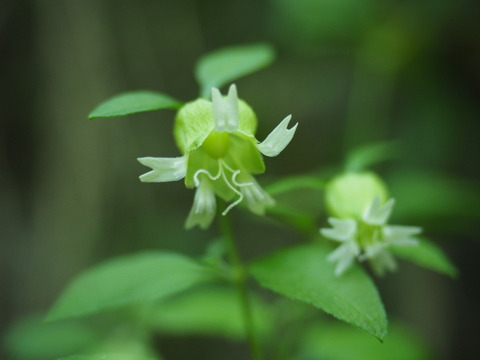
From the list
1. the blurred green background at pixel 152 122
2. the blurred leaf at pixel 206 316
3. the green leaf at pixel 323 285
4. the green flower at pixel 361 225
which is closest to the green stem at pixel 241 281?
the green leaf at pixel 323 285

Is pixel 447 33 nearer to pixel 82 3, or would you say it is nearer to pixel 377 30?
pixel 377 30

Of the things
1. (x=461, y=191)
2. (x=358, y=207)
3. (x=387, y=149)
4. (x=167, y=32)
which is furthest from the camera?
(x=167, y=32)

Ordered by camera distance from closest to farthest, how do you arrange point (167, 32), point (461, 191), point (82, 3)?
point (461, 191) → point (82, 3) → point (167, 32)

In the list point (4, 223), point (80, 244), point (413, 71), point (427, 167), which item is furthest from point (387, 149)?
point (4, 223)

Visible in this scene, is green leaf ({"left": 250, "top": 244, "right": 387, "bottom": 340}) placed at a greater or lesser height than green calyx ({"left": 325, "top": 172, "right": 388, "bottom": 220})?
lesser

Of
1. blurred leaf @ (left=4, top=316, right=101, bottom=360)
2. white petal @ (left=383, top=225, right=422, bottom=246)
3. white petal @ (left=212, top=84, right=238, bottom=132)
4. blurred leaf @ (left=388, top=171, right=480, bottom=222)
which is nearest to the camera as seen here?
white petal @ (left=212, top=84, right=238, bottom=132)

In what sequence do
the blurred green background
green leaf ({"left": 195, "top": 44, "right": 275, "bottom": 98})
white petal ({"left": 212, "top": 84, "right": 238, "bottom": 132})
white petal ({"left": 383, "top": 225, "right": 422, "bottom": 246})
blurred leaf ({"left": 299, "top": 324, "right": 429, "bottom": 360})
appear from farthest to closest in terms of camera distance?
the blurred green background, blurred leaf ({"left": 299, "top": 324, "right": 429, "bottom": 360}), green leaf ({"left": 195, "top": 44, "right": 275, "bottom": 98}), white petal ({"left": 383, "top": 225, "right": 422, "bottom": 246}), white petal ({"left": 212, "top": 84, "right": 238, "bottom": 132})

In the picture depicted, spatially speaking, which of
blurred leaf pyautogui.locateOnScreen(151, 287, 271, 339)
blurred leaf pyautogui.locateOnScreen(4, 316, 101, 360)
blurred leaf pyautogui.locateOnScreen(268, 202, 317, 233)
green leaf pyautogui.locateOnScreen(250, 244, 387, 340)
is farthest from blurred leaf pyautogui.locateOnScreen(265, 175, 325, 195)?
blurred leaf pyautogui.locateOnScreen(4, 316, 101, 360)

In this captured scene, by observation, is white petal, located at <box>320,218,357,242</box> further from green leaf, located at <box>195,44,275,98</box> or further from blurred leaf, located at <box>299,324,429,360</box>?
blurred leaf, located at <box>299,324,429,360</box>
